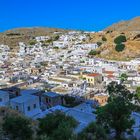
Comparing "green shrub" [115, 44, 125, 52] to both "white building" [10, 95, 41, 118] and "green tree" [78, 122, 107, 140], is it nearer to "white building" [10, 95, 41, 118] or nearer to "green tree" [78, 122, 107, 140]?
"white building" [10, 95, 41, 118]

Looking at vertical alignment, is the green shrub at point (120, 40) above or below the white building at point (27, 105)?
above

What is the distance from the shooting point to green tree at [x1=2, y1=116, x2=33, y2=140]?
2136 centimetres

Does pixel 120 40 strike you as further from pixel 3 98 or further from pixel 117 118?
pixel 117 118

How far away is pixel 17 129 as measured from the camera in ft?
70.3

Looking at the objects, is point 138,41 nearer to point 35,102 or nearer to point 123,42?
point 123,42

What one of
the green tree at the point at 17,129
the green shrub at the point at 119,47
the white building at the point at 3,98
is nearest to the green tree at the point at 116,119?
the green tree at the point at 17,129

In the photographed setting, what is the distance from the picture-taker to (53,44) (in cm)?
11912

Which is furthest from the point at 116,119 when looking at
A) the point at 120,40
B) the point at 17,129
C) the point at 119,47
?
the point at 120,40

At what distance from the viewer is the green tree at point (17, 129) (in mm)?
21359

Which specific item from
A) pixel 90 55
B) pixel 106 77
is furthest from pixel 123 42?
pixel 106 77

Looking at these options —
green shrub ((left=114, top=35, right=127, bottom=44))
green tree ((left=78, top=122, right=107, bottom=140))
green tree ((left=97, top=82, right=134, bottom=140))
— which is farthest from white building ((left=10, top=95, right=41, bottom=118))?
green shrub ((left=114, top=35, right=127, bottom=44))

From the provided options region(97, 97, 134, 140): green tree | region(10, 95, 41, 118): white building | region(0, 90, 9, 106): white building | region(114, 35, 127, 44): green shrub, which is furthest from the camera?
region(114, 35, 127, 44): green shrub

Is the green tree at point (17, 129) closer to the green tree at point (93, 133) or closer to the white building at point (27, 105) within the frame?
the green tree at point (93, 133)

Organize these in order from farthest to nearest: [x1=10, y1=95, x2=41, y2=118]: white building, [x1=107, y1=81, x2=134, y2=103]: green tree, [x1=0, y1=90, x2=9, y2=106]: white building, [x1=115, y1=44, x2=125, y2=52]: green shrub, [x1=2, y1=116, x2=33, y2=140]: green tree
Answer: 1. [x1=115, y1=44, x2=125, y2=52]: green shrub
2. [x1=107, y1=81, x2=134, y2=103]: green tree
3. [x1=0, y1=90, x2=9, y2=106]: white building
4. [x1=10, y1=95, x2=41, y2=118]: white building
5. [x1=2, y1=116, x2=33, y2=140]: green tree
